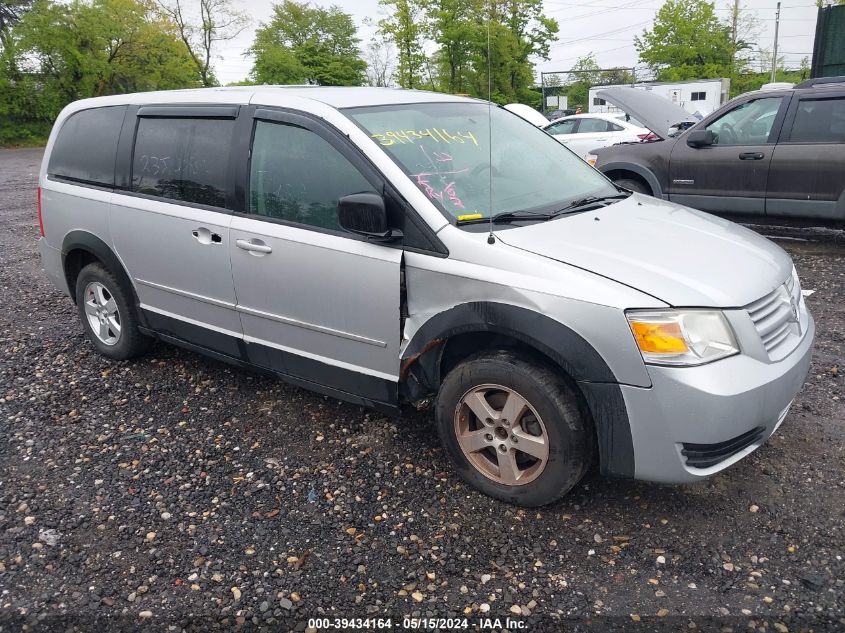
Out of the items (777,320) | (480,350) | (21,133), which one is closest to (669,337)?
(777,320)

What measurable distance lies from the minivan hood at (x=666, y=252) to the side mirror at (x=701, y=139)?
4686 millimetres

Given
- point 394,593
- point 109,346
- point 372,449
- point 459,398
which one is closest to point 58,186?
point 109,346

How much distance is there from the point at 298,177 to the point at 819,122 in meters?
6.18

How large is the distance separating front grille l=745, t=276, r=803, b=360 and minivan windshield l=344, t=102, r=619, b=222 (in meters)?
1.05

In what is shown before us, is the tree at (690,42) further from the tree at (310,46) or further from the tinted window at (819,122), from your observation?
the tinted window at (819,122)

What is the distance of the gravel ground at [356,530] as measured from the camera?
2.57m

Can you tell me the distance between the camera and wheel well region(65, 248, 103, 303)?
4.88m

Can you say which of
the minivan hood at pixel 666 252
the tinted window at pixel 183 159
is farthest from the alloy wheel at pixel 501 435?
the tinted window at pixel 183 159

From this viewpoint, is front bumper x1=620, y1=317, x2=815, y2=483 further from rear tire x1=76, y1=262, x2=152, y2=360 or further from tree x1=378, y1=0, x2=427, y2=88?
tree x1=378, y1=0, x2=427, y2=88

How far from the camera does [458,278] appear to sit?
301 centimetres

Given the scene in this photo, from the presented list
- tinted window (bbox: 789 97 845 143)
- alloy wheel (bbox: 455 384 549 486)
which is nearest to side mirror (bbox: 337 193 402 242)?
alloy wheel (bbox: 455 384 549 486)

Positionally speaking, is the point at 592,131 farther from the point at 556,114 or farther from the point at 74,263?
the point at 556,114

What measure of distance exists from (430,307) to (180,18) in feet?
178

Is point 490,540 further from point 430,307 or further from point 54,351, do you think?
point 54,351
